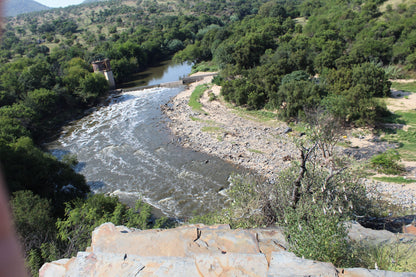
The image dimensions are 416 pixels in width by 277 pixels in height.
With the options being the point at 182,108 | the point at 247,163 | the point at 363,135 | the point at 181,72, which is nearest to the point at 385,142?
the point at 363,135

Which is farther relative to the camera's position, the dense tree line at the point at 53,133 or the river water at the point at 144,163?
the river water at the point at 144,163

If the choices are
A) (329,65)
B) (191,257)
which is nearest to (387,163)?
(191,257)

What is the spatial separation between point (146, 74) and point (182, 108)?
918 inches

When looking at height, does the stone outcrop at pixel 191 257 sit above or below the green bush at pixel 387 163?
above

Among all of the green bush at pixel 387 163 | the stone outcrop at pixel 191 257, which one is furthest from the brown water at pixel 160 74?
the stone outcrop at pixel 191 257

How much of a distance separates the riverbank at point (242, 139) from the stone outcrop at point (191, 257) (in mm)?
11084

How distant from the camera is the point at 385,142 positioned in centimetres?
1984

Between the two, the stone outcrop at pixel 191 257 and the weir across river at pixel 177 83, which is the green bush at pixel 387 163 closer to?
the stone outcrop at pixel 191 257

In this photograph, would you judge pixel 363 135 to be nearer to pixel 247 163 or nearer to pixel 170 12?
pixel 247 163

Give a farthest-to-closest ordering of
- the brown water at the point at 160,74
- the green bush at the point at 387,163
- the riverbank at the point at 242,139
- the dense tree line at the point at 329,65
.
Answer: the brown water at the point at 160,74, the dense tree line at the point at 329,65, the riverbank at the point at 242,139, the green bush at the point at 387,163

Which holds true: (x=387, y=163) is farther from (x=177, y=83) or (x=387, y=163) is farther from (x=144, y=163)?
(x=177, y=83)

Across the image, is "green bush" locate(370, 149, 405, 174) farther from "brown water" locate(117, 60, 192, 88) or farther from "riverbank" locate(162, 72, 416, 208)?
"brown water" locate(117, 60, 192, 88)

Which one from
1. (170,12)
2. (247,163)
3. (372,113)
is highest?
(170,12)

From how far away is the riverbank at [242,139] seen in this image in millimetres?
18627
